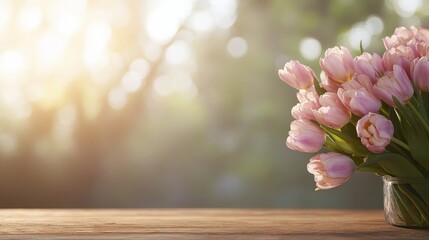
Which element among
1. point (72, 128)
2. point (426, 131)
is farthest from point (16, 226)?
point (72, 128)

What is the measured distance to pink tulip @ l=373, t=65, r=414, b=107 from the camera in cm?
Answer: 107

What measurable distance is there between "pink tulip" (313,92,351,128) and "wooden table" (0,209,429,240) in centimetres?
16

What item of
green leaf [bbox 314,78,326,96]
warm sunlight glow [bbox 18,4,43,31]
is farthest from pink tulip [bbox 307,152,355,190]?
warm sunlight glow [bbox 18,4,43,31]

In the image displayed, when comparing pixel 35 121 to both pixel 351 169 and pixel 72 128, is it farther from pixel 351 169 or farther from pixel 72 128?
pixel 351 169

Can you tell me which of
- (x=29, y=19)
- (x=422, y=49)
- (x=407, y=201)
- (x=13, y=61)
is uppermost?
(x=422, y=49)

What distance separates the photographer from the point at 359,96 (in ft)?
3.48

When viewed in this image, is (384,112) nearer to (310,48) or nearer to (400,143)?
(400,143)

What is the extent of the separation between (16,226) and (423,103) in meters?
0.68

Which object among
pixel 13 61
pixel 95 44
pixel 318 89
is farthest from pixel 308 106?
pixel 13 61

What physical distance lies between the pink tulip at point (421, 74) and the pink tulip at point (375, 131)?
3.3 inches

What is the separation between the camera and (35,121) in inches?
122

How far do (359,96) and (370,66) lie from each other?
7 cm

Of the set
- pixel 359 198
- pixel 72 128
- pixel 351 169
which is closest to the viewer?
pixel 351 169

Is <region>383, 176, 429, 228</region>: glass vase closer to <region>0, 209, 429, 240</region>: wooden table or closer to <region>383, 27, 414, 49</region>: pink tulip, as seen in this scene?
<region>0, 209, 429, 240</region>: wooden table
